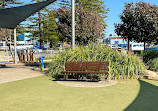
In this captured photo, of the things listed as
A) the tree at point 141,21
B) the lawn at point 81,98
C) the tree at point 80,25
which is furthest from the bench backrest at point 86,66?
the tree at point 80,25

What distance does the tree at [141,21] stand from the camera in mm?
9477

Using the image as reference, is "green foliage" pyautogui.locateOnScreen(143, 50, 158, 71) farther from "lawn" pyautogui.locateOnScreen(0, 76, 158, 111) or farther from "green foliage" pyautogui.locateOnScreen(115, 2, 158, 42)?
"lawn" pyautogui.locateOnScreen(0, 76, 158, 111)

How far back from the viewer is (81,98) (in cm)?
445

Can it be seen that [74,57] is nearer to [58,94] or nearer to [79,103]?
[58,94]

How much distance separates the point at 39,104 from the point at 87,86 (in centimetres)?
217

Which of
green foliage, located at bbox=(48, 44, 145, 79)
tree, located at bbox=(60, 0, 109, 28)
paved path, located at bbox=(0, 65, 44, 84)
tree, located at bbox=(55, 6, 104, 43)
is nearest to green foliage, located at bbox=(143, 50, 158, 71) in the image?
green foliage, located at bbox=(48, 44, 145, 79)

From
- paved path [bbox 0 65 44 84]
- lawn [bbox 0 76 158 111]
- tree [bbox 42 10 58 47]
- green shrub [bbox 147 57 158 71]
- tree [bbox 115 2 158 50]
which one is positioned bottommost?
lawn [bbox 0 76 158 111]

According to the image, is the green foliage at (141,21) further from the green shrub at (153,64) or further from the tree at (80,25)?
the tree at (80,25)

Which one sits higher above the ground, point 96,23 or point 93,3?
point 93,3

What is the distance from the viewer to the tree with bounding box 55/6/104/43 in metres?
12.8

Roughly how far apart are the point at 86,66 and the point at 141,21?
16.7ft

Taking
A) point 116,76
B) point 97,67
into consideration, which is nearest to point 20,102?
point 97,67

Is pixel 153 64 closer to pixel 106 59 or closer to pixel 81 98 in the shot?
pixel 106 59

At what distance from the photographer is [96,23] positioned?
1342 centimetres
